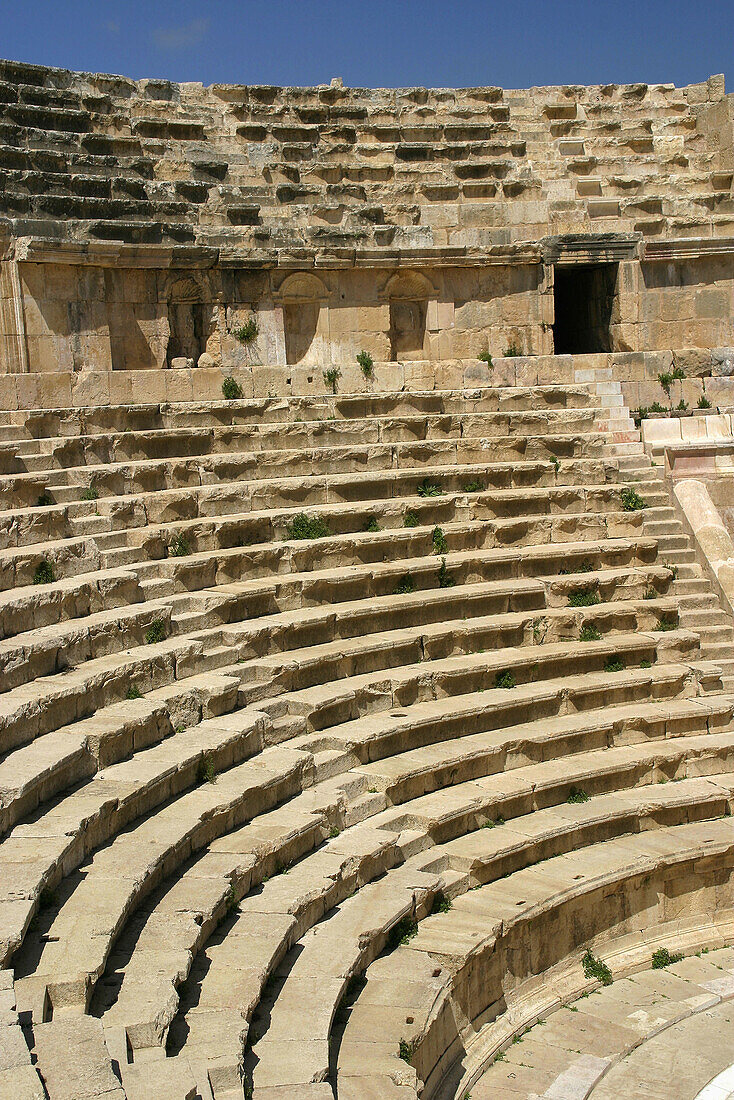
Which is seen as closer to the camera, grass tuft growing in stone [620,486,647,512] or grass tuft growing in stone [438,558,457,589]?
grass tuft growing in stone [438,558,457,589]

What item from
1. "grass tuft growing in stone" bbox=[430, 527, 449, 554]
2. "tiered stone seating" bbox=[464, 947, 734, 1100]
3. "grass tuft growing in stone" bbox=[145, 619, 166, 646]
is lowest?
"tiered stone seating" bbox=[464, 947, 734, 1100]

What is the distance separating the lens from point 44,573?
10562mm

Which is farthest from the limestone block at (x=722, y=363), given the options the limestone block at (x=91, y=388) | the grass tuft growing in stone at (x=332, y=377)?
the limestone block at (x=91, y=388)

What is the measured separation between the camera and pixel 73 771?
26.1 ft

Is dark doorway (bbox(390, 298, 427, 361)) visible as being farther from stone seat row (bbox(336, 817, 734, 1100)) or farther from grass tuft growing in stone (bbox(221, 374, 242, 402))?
stone seat row (bbox(336, 817, 734, 1100))

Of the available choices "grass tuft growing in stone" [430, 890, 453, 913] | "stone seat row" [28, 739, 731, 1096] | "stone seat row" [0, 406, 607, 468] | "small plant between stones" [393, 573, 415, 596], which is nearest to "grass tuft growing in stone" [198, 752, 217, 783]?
"stone seat row" [28, 739, 731, 1096]

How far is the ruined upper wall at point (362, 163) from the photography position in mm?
15672

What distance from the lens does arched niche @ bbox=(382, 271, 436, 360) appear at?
1709cm

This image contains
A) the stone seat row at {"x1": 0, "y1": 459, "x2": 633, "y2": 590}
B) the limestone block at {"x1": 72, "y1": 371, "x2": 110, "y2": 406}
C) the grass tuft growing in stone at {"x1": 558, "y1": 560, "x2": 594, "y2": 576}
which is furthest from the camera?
the limestone block at {"x1": 72, "y1": 371, "x2": 110, "y2": 406}

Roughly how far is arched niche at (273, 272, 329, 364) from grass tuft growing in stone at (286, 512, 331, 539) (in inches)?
164

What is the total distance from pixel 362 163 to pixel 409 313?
2.38 meters

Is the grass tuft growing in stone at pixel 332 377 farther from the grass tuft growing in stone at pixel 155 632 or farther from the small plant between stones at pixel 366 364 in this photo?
the grass tuft growing in stone at pixel 155 632

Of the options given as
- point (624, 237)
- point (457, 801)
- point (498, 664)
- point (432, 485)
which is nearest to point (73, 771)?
point (457, 801)

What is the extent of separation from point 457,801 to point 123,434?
561cm
